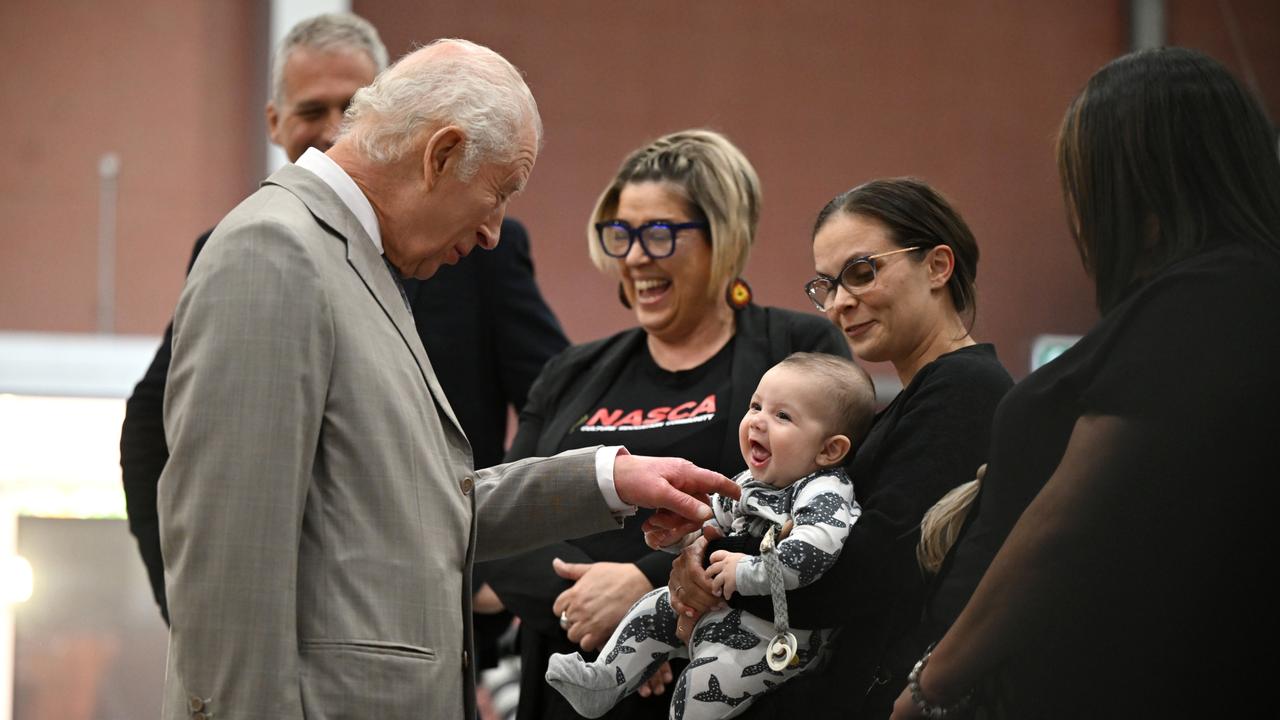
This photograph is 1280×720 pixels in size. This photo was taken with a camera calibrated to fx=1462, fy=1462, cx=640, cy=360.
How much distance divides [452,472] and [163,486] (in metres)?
0.40

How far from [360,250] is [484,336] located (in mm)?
1164

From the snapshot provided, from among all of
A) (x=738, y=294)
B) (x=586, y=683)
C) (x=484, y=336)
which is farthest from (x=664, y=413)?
(x=484, y=336)

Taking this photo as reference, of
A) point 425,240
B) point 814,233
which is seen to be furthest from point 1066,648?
point 425,240

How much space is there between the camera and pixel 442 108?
2092 millimetres

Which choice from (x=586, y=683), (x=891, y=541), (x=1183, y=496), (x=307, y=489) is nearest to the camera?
(x=1183, y=496)

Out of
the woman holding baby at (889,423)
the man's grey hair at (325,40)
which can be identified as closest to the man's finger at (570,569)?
the woman holding baby at (889,423)

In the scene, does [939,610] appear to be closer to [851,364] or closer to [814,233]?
[851,364]

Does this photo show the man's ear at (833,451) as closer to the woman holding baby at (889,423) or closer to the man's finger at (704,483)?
the woman holding baby at (889,423)

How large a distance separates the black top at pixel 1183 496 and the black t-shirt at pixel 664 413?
2.90 ft

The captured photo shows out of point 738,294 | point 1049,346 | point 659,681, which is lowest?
point 659,681

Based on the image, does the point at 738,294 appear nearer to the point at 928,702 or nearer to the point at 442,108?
the point at 442,108

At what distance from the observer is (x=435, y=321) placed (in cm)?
315

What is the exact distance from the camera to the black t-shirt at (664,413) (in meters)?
2.51

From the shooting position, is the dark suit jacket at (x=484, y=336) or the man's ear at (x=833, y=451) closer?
the man's ear at (x=833, y=451)
